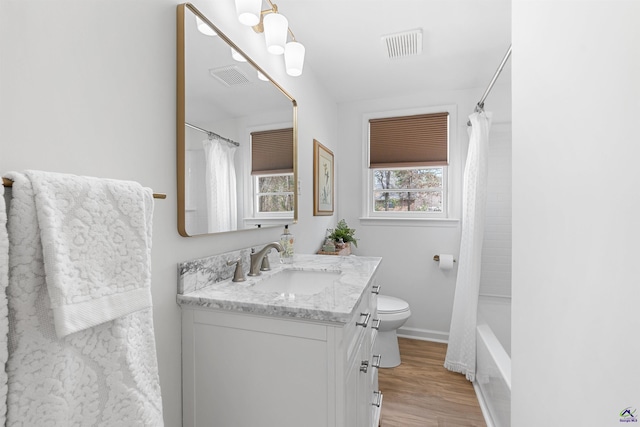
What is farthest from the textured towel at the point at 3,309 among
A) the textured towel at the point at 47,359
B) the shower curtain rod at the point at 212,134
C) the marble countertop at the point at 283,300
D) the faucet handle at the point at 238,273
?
the faucet handle at the point at 238,273

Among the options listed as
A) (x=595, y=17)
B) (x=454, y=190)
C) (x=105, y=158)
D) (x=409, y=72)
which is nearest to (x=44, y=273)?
(x=105, y=158)

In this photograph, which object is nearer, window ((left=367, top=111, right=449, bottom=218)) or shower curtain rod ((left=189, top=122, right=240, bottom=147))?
shower curtain rod ((left=189, top=122, right=240, bottom=147))

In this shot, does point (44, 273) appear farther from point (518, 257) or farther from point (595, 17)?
point (518, 257)

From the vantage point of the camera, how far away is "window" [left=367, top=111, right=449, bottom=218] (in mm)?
2842

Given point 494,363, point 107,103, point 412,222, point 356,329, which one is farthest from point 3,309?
point 412,222

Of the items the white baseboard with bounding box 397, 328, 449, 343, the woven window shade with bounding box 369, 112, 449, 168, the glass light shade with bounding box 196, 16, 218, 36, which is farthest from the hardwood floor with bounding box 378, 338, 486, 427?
the glass light shade with bounding box 196, 16, 218, 36

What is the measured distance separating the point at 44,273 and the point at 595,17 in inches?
47.4

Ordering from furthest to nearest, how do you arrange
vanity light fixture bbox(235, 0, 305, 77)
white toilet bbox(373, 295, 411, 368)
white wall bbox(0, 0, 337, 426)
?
white toilet bbox(373, 295, 411, 368) < vanity light fixture bbox(235, 0, 305, 77) < white wall bbox(0, 0, 337, 426)

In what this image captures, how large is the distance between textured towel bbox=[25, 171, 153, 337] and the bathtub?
1697 mm

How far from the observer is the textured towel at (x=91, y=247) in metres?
0.51

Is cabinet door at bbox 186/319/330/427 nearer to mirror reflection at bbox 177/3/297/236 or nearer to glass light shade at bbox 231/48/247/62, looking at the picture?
mirror reflection at bbox 177/3/297/236

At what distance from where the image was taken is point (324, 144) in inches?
106

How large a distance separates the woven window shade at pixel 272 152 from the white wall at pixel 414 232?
132 centimetres

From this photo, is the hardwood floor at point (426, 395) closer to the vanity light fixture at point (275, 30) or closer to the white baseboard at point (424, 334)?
the white baseboard at point (424, 334)
